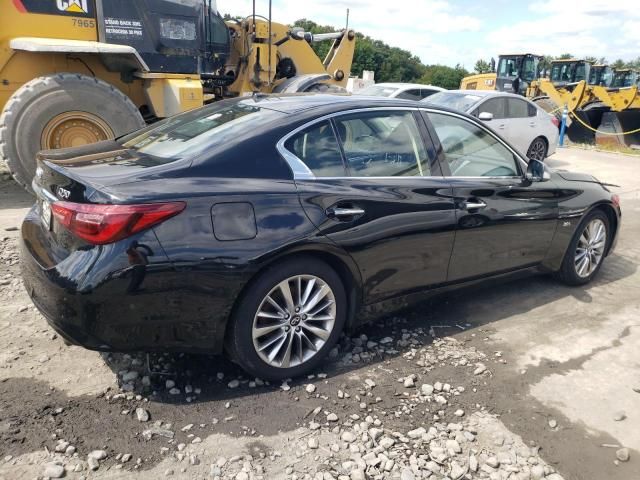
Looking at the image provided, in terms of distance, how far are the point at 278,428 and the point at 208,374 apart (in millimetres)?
641

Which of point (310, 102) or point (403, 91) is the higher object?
point (310, 102)

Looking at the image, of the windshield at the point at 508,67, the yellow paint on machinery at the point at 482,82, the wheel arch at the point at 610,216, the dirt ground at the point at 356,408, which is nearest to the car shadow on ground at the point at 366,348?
the dirt ground at the point at 356,408

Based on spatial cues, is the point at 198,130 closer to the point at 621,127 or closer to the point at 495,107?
the point at 495,107

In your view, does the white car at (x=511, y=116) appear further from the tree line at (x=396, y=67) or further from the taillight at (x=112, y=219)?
the tree line at (x=396, y=67)

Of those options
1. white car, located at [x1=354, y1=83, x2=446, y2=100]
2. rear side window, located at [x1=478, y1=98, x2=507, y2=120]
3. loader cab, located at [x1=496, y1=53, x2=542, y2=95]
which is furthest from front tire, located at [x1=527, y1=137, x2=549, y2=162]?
loader cab, located at [x1=496, y1=53, x2=542, y2=95]

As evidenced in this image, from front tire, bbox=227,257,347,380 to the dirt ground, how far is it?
6.1 inches

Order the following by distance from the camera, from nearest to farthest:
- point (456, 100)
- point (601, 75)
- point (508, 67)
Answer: point (456, 100) → point (508, 67) → point (601, 75)

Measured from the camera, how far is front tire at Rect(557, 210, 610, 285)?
189 inches

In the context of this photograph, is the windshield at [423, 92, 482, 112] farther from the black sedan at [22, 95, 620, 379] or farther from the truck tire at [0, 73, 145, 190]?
the black sedan at [22, 95, 620, 379]

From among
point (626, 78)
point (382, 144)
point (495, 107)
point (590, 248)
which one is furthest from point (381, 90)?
point (626, 78)

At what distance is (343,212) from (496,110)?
8.33m

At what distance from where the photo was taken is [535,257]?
4.48 metres

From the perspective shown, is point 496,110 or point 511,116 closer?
point 496,110

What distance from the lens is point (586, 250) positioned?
4922mm
